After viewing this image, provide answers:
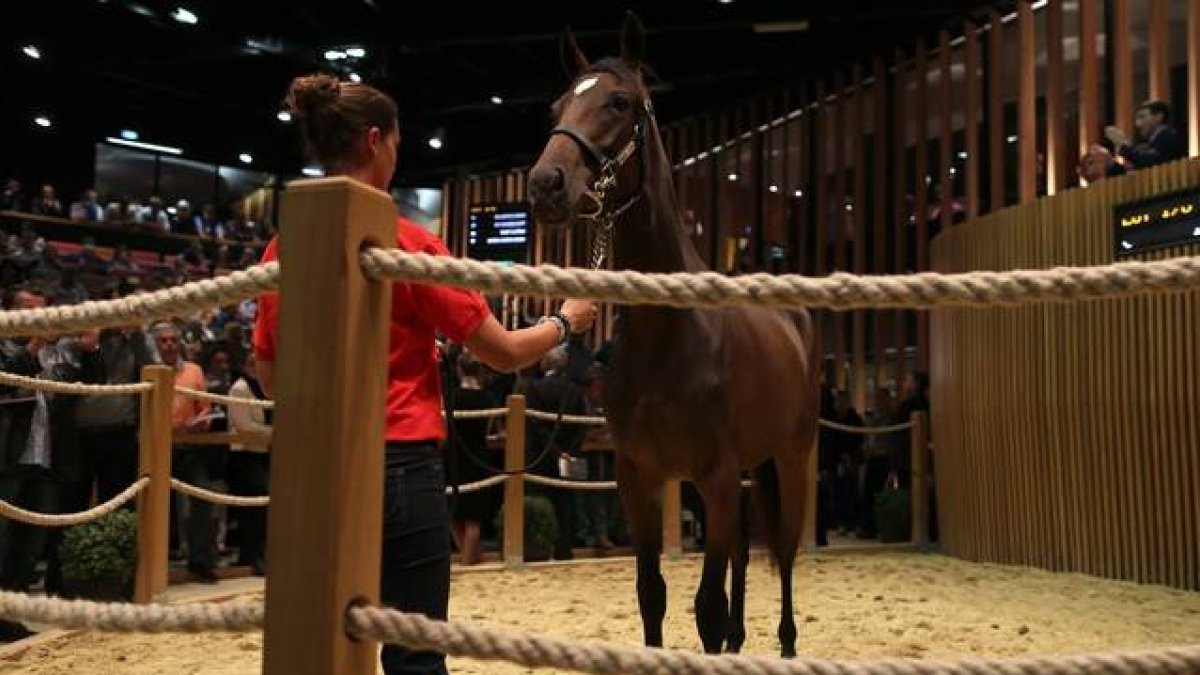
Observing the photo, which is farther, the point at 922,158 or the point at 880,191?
the point at 880,191

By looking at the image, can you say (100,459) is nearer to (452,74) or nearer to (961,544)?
(961,544)

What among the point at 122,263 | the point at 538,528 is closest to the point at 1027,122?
the point at 538,528

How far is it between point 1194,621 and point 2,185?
18.0 meters

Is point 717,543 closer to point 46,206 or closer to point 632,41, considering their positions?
point 632,41

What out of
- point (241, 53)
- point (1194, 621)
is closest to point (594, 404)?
point (1194, 621)

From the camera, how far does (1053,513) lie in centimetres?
657

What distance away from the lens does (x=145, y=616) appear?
45.5 inches

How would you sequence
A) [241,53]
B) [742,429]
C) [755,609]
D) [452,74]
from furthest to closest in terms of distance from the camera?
[452,74] < [241,53] < [755,609] < [742,429]

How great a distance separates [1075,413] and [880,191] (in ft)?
16.0

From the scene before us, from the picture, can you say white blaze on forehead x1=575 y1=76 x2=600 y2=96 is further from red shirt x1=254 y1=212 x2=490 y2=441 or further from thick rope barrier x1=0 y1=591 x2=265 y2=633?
thick rope barrier x1=0 y1=591 x2=265 y2=633

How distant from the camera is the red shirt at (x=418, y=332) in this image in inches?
64.4

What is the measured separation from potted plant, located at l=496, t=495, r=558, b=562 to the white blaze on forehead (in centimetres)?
476

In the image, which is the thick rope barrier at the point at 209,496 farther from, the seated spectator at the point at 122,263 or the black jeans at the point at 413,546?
the seated spectator at the point at 122,263

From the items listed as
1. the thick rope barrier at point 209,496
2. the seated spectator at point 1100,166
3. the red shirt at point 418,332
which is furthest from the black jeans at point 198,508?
the seated spectator at point 1100,166
